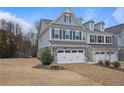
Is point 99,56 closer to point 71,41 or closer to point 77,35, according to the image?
point 77,35

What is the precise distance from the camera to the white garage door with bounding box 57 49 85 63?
17.7 m

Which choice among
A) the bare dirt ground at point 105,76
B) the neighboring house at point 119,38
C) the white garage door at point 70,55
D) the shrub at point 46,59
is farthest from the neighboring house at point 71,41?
the bare dirt ground at point 105,76

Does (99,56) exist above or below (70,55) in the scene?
below

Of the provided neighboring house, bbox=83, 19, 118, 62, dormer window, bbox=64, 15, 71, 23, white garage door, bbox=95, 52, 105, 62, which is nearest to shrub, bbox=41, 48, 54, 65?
dormer window, bbox=64, 15, 71, 23

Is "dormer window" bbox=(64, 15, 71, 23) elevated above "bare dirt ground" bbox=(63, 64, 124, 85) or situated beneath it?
elevated above

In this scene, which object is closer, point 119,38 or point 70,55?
point 70,55

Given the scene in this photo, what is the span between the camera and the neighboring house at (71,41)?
18.0m

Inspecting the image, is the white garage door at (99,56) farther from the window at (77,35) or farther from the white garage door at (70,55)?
the window at (77,35)

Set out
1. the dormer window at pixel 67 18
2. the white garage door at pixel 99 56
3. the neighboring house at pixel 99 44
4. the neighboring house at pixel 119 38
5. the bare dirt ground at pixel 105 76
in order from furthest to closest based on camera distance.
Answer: the neighboring house at pixel 119 38 → the neighboring house at pixel 99 44 → the white garage door at pixel 99 56 → the dormer window at pixel 67 18 → the bare dirt ground at pixel 105 76

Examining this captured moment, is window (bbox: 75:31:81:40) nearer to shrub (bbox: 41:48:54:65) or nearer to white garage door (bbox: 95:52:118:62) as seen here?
white garage door (bbox: 95:52:118:62)

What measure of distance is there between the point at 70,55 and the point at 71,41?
1.57 meters

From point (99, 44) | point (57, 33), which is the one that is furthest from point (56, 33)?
point (99, 44)

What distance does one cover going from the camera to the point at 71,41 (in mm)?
19000
